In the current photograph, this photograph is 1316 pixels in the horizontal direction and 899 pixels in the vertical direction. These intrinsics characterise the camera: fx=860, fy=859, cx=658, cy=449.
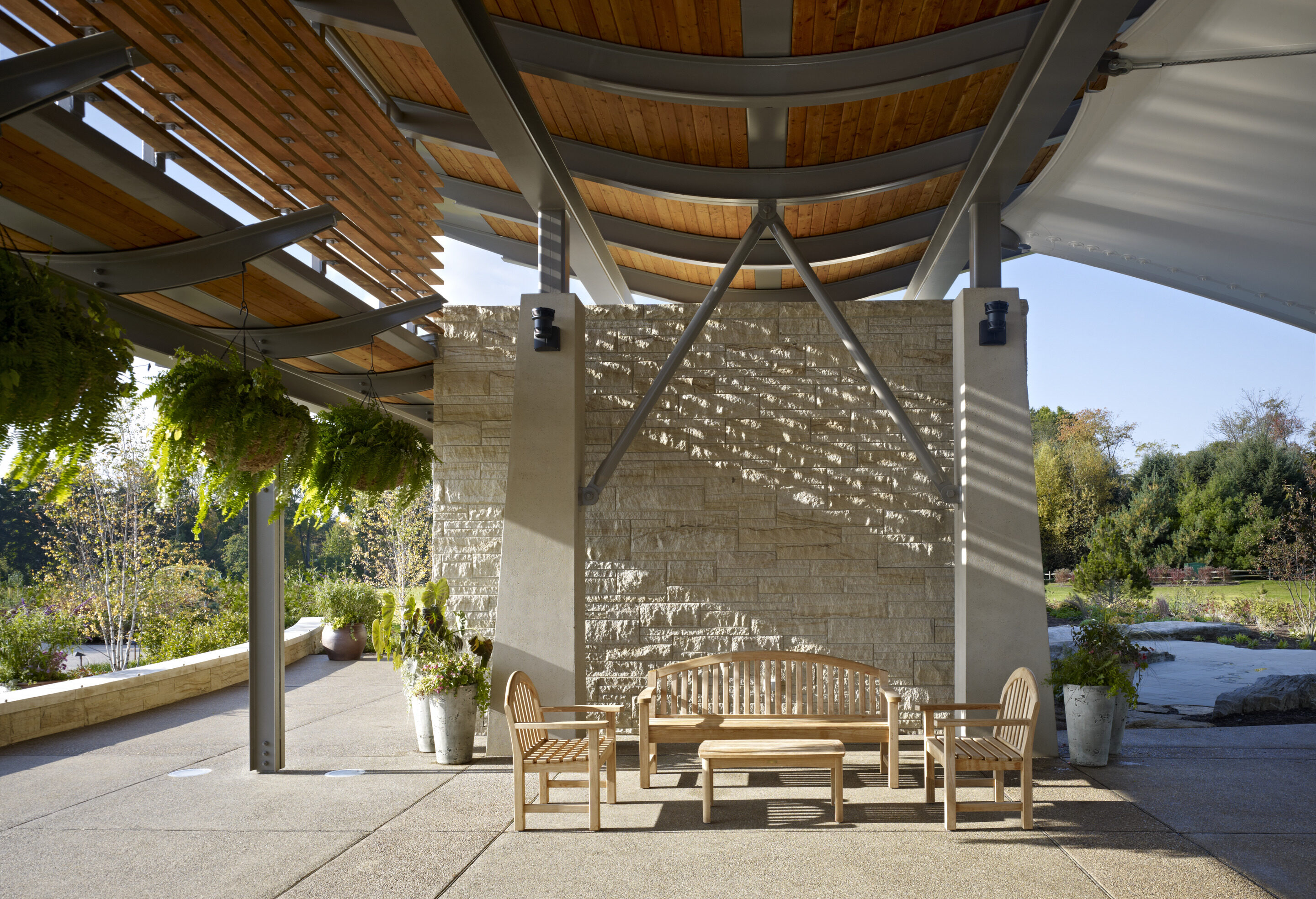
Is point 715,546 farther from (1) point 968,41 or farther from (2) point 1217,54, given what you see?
(2) point 1217,54

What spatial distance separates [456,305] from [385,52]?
2418 millimetres

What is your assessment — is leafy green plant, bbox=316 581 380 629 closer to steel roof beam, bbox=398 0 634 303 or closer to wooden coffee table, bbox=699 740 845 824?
steel roof beam, bbox=398 0 634 303

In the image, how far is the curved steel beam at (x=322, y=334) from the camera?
5.19 metres

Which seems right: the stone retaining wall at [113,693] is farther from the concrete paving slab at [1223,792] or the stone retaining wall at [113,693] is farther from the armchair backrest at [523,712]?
the concrete paving slab at [1223,792]

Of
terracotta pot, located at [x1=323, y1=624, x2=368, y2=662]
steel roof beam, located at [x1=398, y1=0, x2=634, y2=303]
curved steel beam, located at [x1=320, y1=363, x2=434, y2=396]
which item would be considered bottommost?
terracotta pot, located at [x1=323, y1=624, x2=368, y2=662]

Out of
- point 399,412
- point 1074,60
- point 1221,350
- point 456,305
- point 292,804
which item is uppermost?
point 1221,350

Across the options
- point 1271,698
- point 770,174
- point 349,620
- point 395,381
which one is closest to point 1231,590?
point 1271,698

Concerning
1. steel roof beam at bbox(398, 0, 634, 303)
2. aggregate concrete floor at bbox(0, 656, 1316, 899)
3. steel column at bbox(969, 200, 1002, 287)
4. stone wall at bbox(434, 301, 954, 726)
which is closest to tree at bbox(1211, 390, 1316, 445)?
stone wall at bbox(434, 301, 954, 726)

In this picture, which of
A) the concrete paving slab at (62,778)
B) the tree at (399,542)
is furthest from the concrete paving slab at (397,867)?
the tree at (399,542)

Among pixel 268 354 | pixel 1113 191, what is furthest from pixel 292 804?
pixel 1113 191

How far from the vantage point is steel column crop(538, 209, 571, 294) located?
5996 millimetres

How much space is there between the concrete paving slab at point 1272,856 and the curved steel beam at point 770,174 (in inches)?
167

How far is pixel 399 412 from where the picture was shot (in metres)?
8.40

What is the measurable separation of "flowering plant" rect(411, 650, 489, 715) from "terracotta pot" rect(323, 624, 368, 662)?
20.1ft
